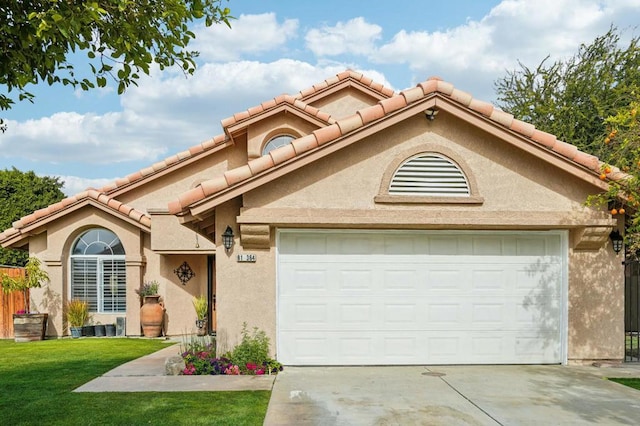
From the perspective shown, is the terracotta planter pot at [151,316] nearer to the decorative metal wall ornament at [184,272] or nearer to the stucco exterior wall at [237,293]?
the decorative metal wall ornament at [184,272]

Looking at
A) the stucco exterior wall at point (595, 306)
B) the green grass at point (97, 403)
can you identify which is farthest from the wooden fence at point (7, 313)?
the stucco exterior wall at point (595, 306)

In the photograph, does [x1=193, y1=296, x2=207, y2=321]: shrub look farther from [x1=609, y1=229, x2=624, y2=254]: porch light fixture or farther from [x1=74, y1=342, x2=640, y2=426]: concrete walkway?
[x1=609, y1=229, x2=624, y2=254]: porch light fixture

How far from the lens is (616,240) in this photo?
9.41m

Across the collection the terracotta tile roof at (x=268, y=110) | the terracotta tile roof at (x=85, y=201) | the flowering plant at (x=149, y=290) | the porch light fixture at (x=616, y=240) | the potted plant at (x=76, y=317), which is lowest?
the potted plant at (x=76, y=317)

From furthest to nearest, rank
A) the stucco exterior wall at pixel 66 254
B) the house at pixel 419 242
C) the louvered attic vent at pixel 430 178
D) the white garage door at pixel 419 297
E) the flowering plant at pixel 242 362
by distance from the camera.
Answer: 1. the stucco exterior wall at pixel 66 254
2. the white garage door at pixel 419 297
3. the louvered attic vent at pixel 430 178
4. the house at pixel 419 242
5. the flowering plant at pixel 242 362

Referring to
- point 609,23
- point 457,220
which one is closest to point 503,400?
point 457,220

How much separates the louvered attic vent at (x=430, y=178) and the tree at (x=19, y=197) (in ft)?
78.9

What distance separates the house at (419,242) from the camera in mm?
8875

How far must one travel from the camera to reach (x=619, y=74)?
1010 inches

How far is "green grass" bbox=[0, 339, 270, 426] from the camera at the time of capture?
6238 mm

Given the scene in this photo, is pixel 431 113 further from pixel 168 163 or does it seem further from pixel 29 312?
pixel 29 312

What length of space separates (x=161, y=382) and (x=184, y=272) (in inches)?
294

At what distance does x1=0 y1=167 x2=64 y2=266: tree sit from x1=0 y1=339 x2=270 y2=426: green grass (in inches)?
754

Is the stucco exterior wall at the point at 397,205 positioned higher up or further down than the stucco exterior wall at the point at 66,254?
higher up
